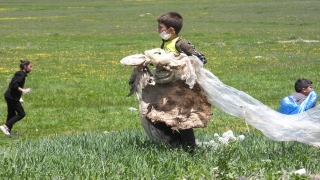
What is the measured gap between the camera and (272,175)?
5887 millimetres

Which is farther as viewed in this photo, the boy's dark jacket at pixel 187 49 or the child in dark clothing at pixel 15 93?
the child in dark clothing at pixel 15 93

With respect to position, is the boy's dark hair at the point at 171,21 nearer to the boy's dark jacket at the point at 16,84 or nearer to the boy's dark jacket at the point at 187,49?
the boy's dark jacket at the point at 187,49

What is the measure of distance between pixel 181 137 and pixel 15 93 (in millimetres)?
4995

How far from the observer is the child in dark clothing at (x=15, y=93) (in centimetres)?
1101

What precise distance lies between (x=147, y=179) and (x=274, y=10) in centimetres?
5030

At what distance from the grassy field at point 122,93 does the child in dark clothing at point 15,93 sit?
0.28 meters

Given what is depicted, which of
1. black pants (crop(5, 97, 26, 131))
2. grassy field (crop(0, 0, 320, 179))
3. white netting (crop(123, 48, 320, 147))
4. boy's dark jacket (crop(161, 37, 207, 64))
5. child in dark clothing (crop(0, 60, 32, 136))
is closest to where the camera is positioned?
grassy field (crop(0, 0, 320, 179))

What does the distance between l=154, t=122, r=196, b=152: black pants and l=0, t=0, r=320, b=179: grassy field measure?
0.15m

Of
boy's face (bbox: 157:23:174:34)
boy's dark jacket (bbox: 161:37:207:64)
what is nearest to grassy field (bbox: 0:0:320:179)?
boy's dark jacket (bbox: 161:37:207:64)

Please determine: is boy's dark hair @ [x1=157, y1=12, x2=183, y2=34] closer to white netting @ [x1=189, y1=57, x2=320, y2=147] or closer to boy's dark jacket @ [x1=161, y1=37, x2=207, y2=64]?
boy's dark jacket @ [x1=161, y1=37, x2=207, y2=64]

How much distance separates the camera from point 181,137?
23.3 feet

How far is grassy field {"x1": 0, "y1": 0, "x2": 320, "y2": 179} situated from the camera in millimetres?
6352

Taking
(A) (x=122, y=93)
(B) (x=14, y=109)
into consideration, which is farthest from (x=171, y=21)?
(A) (x=122, y=93)

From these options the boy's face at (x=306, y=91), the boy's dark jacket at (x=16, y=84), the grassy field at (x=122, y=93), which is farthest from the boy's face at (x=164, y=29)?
the boy's dark jacket at (x=16, y=84)
